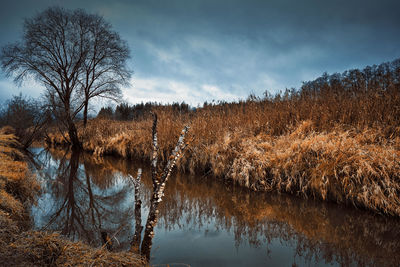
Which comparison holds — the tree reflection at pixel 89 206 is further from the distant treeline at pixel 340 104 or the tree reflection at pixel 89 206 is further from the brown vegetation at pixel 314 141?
the distant treeline at pixel 340 104

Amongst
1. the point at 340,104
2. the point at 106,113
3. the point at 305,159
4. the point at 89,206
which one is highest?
the point at 106,113

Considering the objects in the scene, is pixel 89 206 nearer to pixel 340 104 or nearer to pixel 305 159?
pixel 305 159

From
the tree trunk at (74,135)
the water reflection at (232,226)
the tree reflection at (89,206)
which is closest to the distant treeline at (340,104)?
the water reflection at (232,226)

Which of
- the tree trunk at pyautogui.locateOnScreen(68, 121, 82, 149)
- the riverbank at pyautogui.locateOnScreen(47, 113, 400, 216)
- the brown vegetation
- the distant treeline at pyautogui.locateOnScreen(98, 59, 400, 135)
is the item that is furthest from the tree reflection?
the tree trunk at pyautogui.locateOnScreen(68, 121, 82, 149)

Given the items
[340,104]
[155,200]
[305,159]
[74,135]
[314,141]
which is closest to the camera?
[155,200]

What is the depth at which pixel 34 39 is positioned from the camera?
13430mm

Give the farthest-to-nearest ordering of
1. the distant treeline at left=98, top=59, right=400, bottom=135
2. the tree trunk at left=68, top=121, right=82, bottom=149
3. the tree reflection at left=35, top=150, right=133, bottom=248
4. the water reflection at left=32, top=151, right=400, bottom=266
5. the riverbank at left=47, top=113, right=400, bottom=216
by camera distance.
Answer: the tree trunk at left=68, top=121, right=82, bottom=149 → the distant treeline at left=98, top=59, right=400, bottom=135 → the riverbank at left=47, top=113, right=400, bottom=216 → the tree reflection at left=35, top=150, right=133, bottom=248 → the water reflection at left=32, top=151, right=400, bottom=266

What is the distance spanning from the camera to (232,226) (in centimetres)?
309

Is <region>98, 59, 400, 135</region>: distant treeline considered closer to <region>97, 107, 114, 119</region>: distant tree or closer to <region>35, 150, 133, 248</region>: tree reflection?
<region>35, 150, 133, 248</region>: tree reflection

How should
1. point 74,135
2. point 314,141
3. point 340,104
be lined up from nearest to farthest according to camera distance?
point 314,141
point 340,104
point 74,135

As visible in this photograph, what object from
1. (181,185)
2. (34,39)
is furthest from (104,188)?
(34,39)

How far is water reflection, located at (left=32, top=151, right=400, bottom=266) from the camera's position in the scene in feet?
7.61

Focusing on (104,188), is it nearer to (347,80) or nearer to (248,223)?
(248,223)

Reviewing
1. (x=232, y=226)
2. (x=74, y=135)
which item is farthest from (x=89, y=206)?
(x=74, y=135)
